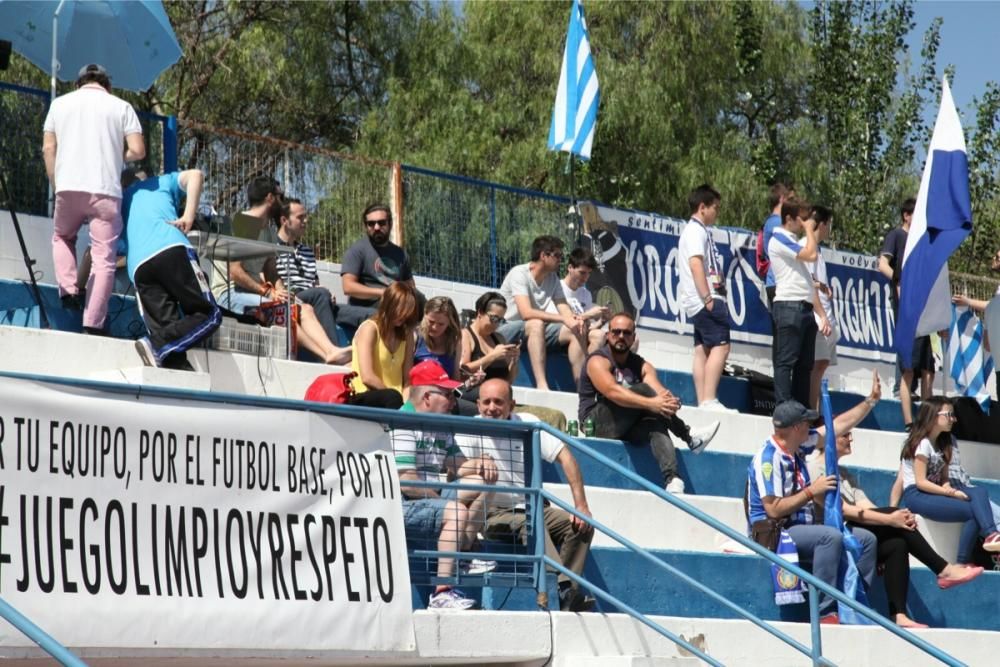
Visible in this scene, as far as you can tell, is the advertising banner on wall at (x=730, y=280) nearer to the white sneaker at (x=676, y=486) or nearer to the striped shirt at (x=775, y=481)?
the white sneaker at (x=676, y=486)

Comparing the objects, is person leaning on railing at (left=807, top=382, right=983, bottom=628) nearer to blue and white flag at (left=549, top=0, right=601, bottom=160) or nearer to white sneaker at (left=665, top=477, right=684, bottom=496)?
white sneaker at (left=665, top=477, right=684, bottom=496)

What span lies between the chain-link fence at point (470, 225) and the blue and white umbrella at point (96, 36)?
8.90 ft

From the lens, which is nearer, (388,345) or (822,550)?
(388,345)

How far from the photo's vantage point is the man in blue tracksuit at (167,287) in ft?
30.0

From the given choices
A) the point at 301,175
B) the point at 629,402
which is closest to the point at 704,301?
the point at 629,402

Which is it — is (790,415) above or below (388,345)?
below

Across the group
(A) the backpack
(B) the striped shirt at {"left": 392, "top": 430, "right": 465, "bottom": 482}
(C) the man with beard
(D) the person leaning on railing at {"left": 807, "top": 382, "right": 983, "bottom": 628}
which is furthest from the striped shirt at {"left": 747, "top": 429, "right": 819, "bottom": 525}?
(A) the backpack

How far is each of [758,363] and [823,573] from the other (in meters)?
5.75

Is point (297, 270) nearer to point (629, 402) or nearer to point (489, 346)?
point (489, 346)

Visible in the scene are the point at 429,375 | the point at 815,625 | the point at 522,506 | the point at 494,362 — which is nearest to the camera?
the point at 522,506

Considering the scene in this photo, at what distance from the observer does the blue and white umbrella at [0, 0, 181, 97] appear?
11.1m

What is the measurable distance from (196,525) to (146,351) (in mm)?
2613

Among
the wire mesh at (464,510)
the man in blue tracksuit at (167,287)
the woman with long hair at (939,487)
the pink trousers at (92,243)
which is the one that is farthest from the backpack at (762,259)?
the wire mesh at (464,510)

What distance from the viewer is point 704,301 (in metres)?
12.5
